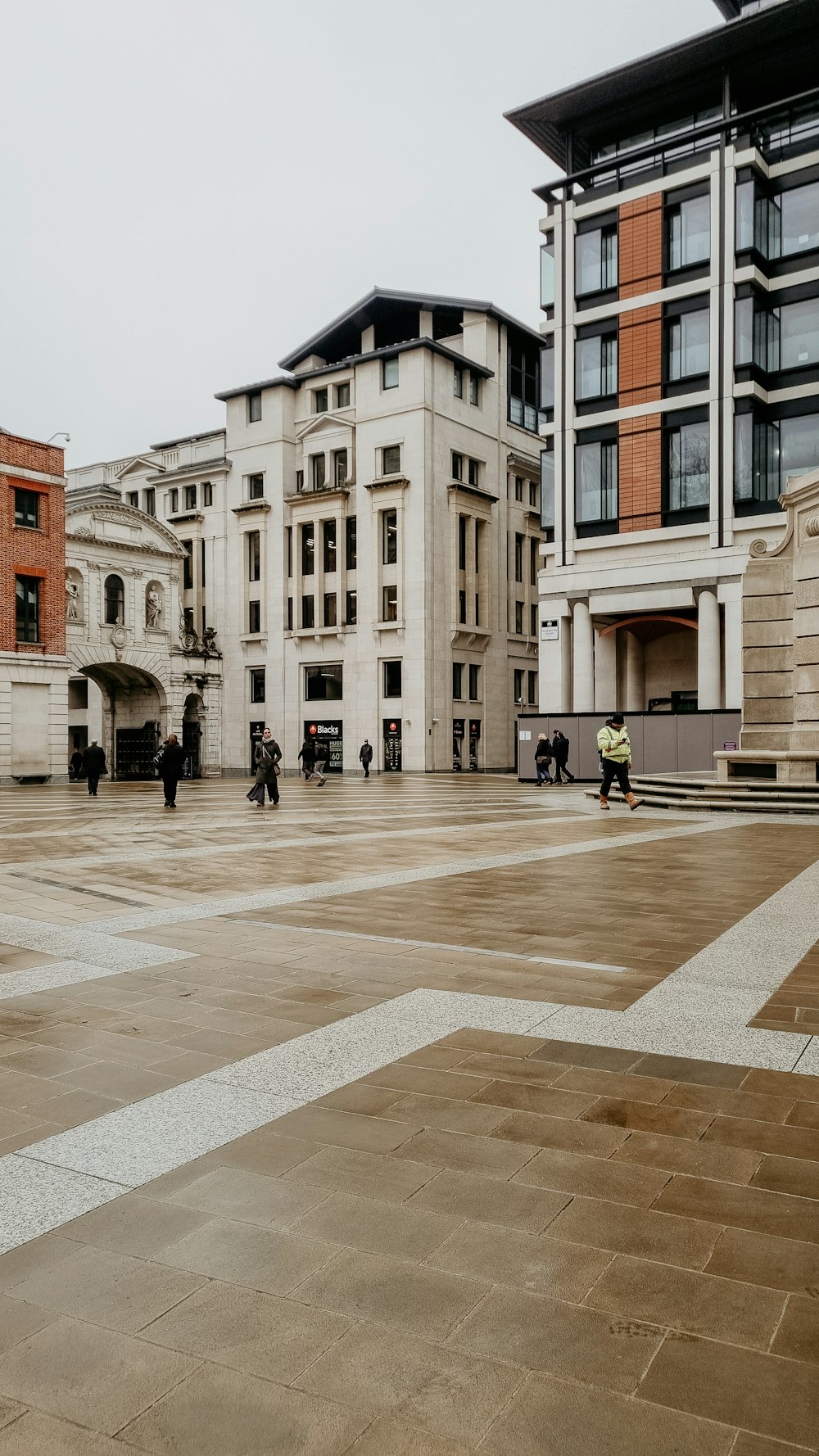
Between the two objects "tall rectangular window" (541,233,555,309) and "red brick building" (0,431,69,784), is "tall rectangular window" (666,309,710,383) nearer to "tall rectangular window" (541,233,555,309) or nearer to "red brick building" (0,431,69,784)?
"tall rectangular window" (541,233,555,309)

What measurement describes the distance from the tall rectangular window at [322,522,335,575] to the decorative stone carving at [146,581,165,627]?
28.9ft

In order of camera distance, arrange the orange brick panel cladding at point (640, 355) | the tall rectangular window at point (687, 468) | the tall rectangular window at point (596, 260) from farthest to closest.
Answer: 1. the tall rectangular window at point (596, 260)
2. the orange brick panel cladding at point (640, 355)
3. the tall rectangular window at point (687, 468)

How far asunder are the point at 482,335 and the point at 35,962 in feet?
166

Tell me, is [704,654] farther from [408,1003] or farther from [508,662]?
[408,1003]

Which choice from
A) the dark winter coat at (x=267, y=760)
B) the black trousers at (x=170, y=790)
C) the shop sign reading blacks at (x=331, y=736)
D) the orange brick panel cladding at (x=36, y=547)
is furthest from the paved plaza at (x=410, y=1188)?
the shop sign reading blacks at (x=331, y=736)

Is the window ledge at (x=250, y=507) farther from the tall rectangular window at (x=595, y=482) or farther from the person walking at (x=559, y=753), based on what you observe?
the person walking at (x=559, y=753)

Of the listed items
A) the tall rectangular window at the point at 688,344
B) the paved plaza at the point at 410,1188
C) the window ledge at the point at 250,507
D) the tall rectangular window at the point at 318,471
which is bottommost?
the paved plaza at the point at 410,1188

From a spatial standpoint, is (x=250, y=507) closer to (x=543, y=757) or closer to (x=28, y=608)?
(x=28, y=608)

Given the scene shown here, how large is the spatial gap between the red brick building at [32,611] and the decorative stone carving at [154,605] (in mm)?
8275

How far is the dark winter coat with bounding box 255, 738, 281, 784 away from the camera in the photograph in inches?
839

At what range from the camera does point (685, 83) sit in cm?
3944

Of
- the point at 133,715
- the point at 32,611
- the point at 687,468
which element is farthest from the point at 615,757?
the point at 133,715

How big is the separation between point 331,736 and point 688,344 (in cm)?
2474

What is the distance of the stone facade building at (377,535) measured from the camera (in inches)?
1928
